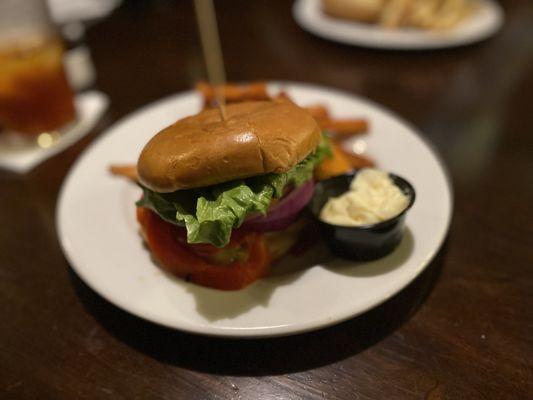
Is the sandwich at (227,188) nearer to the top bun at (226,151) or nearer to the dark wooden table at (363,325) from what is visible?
the top bun at (226,151)

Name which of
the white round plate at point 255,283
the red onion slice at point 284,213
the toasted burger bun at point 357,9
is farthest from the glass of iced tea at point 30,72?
the toasted burger bun at point 357,9

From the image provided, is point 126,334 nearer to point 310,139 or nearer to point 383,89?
point 310,139

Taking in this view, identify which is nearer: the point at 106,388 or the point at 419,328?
the point at 106,388

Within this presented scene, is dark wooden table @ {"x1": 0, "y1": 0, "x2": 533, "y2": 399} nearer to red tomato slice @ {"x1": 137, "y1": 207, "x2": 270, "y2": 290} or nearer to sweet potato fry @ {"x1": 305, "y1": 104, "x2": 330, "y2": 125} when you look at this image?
red tomato slice @ {"x1": 137, "y1": 207, "x2": 270, "y2": 290}

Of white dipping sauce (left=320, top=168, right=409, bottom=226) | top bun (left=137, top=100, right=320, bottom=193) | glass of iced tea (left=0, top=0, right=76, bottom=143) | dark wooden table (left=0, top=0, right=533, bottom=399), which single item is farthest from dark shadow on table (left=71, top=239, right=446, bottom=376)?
glass of iced tea (left=0, top=0, right=76, bottom=143)

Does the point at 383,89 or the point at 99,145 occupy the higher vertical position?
the point at 99,145

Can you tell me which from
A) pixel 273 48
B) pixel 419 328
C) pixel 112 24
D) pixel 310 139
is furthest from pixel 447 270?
pixel 112 24
